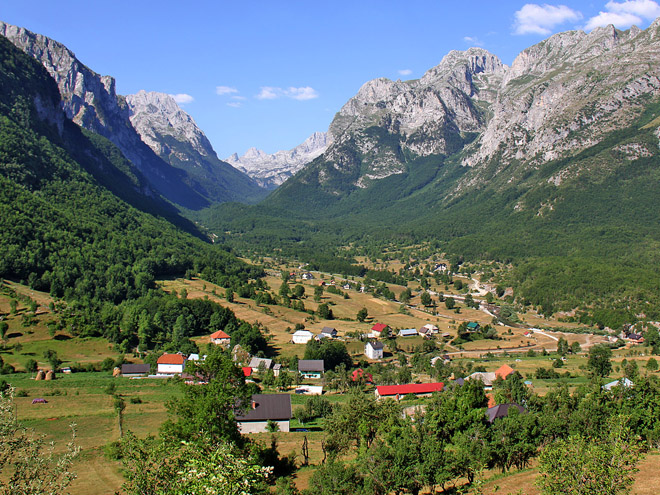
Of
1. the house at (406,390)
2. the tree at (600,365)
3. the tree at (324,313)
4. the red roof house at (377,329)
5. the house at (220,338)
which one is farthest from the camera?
the tree at (324,313)

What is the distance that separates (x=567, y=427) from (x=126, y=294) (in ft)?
292

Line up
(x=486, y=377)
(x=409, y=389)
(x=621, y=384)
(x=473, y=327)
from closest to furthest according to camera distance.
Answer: (x=621, y=384) < (x=409, y=389) < (x=486, y=377) < (x=473, y=327)

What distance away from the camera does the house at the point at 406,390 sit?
61200 mm

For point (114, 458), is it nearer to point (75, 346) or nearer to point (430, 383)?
point (430, 383)

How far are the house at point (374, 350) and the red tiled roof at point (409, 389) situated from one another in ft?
71.1

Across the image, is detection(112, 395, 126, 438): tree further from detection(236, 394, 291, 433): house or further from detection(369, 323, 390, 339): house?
detection(369, 323, 390, 339): house

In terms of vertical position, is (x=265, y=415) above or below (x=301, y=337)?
below

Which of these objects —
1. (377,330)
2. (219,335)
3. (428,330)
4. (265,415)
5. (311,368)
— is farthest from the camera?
(428,330)

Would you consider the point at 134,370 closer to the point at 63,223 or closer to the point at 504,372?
the point at 504,372

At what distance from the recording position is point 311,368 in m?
74.6

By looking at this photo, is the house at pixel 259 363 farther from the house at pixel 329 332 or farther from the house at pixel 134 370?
the house at pixel 329 332

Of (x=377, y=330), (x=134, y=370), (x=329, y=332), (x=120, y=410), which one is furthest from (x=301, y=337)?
(x=120, y=410)

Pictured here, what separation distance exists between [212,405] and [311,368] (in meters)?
44.1

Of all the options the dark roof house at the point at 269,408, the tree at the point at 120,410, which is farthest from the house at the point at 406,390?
the tree at the point at 120,410
